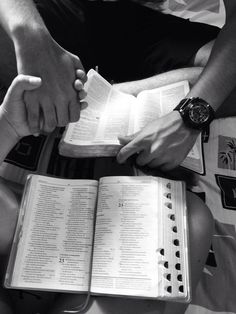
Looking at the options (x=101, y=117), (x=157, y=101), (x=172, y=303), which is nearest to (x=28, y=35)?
(x=101, y=117)

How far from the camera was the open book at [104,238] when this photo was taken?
23.9 inches

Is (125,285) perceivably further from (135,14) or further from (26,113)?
(135,14)

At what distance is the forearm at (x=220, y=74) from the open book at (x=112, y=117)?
10cm

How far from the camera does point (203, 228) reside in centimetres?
70

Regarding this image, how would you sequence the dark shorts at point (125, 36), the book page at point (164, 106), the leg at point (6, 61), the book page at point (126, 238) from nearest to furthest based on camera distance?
the book page at point (126, 238) → the book page at point (164, 106) → the leg at point (6, 61) → the dark shorts at point (125, 36)

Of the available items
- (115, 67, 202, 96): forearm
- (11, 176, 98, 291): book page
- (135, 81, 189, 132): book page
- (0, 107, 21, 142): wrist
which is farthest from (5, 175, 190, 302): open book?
(115, 67, 202, 96): forearm

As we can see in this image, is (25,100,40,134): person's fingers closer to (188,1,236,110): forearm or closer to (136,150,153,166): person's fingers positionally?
(136,150,153,166): person's fingers

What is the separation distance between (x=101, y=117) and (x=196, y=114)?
230 mm

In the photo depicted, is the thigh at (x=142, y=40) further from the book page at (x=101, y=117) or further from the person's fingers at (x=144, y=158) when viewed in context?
the person's fingers at (x=144, y=158)

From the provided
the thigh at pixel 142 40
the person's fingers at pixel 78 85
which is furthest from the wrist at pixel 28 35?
the thigh at pixel 142 40

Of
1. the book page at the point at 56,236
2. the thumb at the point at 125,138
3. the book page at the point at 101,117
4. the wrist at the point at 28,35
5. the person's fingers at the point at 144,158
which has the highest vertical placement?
the wrist at the point at 28,35

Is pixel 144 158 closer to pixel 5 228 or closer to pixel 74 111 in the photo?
pixel 74 111

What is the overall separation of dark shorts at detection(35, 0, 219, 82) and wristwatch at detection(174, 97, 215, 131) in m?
0.34

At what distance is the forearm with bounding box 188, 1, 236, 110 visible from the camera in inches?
32.7
